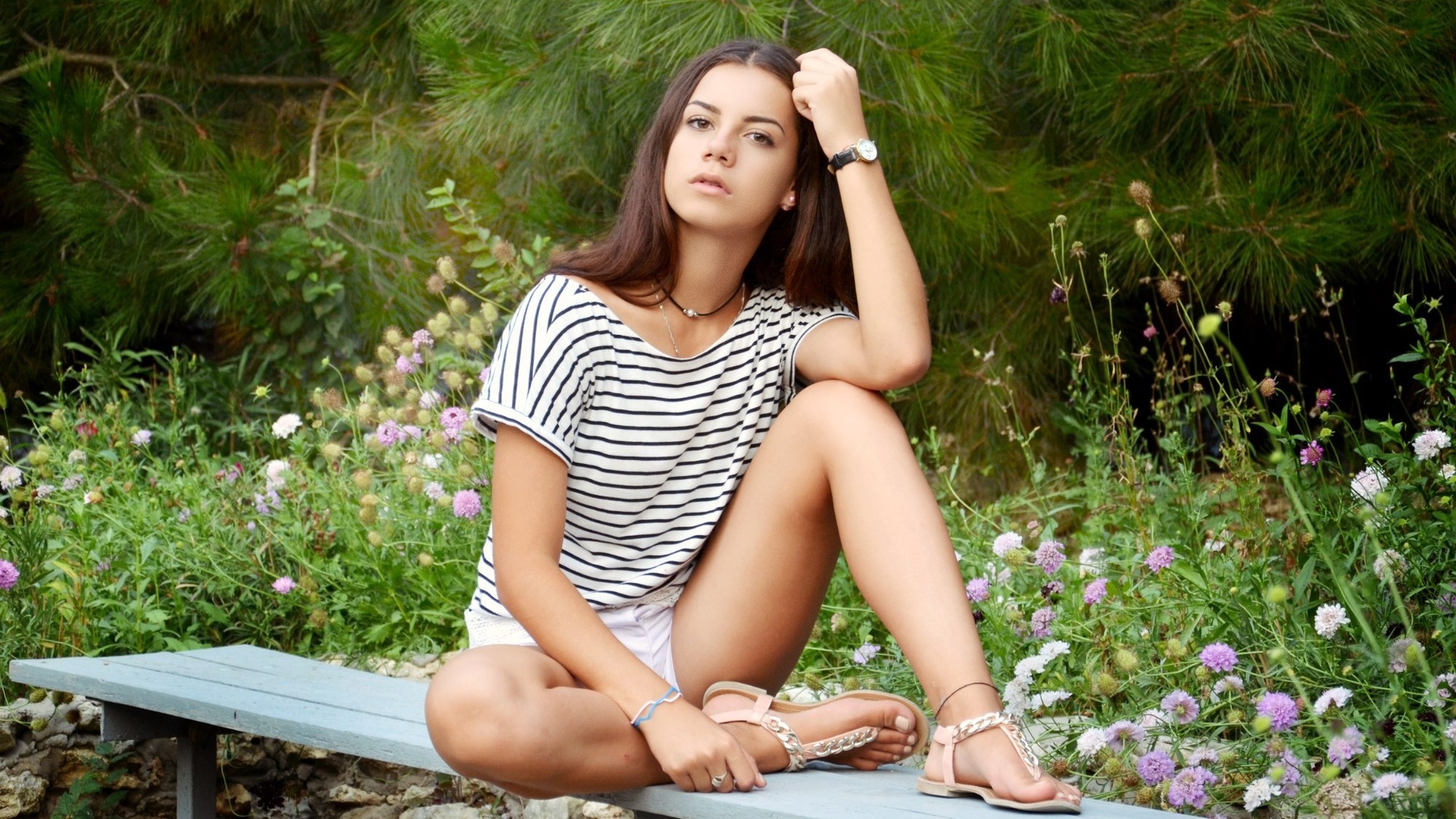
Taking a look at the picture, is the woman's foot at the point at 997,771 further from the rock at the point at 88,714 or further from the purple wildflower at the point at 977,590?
the rock at the point at 88,714

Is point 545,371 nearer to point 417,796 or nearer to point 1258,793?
point 1258,793

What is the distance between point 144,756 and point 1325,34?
2569 millimetres

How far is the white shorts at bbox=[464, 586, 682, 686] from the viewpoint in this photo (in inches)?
66.1

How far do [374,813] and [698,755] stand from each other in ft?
3.70

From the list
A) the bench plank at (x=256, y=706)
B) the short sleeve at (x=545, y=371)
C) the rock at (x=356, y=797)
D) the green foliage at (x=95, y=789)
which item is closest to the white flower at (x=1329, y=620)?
the short sleeve at (x=545, y=371)

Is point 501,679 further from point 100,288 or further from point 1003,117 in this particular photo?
point 100,288

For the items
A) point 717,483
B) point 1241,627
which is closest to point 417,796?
point 717,483

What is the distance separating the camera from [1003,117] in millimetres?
3291

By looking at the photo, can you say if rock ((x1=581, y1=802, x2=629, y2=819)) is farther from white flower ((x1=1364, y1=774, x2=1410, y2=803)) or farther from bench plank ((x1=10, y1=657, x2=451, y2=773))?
white flower ((x1=1364, y1=774, x2=1410, y2=803))

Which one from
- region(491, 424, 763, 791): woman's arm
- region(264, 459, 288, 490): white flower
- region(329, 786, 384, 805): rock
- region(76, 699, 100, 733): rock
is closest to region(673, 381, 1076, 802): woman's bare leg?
region(491, 424, 763, 791): woman's arm

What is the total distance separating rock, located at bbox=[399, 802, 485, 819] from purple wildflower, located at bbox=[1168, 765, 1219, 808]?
1156 millimetres

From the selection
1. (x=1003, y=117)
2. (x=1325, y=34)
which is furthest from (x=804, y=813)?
(x=1003, y=117)

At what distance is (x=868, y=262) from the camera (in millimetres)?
1660

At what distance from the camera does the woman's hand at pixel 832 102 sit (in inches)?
66.1
